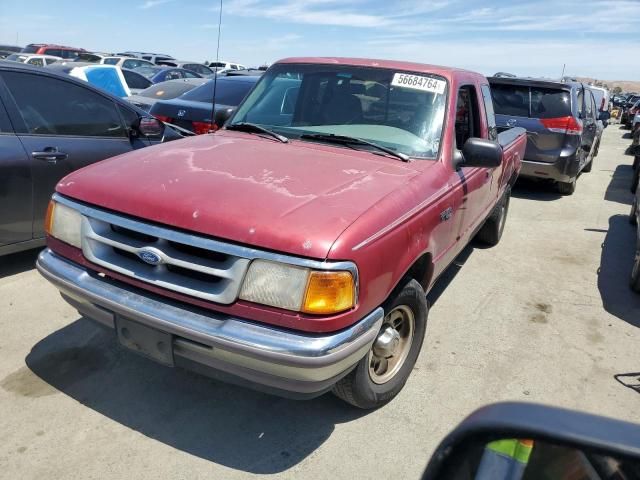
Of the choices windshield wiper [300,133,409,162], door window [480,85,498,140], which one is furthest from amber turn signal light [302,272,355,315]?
door window [480,85,498,140]

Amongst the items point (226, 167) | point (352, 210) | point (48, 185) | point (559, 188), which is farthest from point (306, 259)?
point (559, 188)

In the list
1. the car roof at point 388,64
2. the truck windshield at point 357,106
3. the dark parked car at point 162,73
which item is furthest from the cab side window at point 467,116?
the dark parked car at point 162,73

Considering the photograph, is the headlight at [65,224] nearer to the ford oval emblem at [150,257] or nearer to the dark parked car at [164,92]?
the ford oval emblem at [150,257]

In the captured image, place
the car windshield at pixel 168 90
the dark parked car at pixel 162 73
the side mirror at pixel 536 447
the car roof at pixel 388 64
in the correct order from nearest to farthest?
1. the side mirror at pixel 536 447
2. the car roof at pixel 388 64
3. the car windshield at pixel 168 90
4. the dark parked car at pixel 162 73

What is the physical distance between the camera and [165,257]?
2406 millimetres

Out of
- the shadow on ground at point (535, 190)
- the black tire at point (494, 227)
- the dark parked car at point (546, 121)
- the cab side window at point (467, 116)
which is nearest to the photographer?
the cab side window at point (467, 116)

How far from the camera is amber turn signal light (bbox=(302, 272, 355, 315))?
220 centimetres

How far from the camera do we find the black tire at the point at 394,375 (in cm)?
276

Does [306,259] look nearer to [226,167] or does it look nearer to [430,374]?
[226,167]

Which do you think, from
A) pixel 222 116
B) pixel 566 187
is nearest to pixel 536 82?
pixel 566 187

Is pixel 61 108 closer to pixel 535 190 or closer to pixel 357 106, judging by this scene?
pixel 357 106

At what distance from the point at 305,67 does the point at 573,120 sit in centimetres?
589

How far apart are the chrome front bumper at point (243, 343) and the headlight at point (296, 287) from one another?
4.6 inches

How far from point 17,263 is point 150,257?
300 cm
